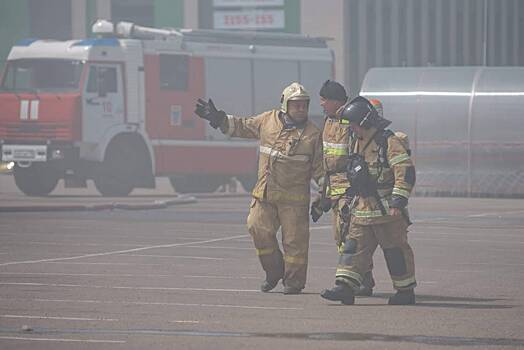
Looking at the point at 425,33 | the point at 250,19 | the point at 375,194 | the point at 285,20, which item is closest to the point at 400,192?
the point at 375,194

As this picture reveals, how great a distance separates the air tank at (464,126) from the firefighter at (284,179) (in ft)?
57.2

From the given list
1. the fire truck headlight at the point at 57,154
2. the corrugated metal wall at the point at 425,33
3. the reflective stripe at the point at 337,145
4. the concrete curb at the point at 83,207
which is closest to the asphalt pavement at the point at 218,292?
the reflective stripe at the point at 337,145

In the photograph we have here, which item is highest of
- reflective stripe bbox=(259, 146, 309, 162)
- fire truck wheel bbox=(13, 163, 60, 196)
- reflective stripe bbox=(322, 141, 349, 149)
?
reflective stripe bbox=(322, 141, 349, 149)

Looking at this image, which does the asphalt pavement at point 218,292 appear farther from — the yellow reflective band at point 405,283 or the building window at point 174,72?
the building window at point 174,72

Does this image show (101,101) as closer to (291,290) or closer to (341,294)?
(291,290)

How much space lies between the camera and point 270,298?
1338 centimetres

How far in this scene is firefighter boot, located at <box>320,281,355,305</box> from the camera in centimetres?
1284

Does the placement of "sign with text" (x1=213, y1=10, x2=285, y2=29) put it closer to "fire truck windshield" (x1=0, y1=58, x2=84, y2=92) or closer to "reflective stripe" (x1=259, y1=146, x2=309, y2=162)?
"fire truck windshield" (x1=0, y1=58, x2=84, y2=92)

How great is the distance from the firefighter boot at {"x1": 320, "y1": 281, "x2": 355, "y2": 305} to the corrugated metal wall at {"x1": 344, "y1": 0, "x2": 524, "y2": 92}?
119 ft

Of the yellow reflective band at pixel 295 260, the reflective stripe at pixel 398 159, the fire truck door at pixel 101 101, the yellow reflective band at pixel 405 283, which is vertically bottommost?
the yellow reflective band at pixel 405 283

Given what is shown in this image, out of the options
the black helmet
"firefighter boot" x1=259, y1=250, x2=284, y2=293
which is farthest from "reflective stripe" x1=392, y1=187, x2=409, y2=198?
"firefighter boot" x1=259, y1=250, x2=284, y2=293

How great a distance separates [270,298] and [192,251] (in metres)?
4.97

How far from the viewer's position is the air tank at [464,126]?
31.3 meters

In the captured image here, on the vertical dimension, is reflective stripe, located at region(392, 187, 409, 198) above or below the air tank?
above
